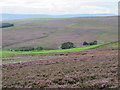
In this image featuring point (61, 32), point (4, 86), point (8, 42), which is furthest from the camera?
point (61, 32)

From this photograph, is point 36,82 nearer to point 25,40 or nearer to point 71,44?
point 71,44

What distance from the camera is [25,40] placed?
303 ft

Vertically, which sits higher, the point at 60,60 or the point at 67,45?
the point at 60,60

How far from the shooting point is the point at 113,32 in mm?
103062

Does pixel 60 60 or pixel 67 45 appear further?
pixel 67 45

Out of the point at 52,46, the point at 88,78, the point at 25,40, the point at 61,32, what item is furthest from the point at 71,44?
the point at 88,78

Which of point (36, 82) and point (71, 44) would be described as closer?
point (36, 82)

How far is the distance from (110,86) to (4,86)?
7470 millimetres

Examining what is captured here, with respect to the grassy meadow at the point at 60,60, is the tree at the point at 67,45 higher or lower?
lower

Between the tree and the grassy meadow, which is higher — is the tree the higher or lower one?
the lower one

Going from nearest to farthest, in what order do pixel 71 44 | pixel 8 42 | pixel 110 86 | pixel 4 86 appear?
pixel 110 86, pixel 4 86, pixel 71 44, pixel 8 42

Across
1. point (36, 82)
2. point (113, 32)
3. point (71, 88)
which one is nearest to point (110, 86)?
point (71, 88)

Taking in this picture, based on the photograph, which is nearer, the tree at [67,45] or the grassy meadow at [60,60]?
the grassy meadow at [60,60]

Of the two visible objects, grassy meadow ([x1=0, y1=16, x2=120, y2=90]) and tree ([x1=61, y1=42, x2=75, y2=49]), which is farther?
tree ([x1=61, y1=42, x2=75, y2=49])
